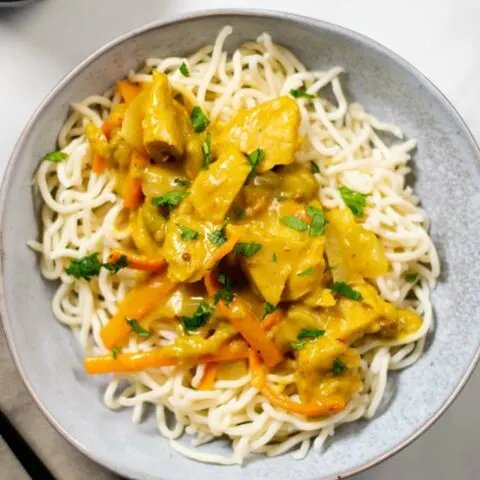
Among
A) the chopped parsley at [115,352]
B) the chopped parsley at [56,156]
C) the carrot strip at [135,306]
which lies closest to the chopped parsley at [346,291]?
the carrot strip at [135,306]

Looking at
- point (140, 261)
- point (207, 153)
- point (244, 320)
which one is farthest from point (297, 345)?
point (207, 153)

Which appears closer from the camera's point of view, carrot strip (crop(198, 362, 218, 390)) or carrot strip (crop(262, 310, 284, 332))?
carrot strip (crop(262, 310, 284, 332))

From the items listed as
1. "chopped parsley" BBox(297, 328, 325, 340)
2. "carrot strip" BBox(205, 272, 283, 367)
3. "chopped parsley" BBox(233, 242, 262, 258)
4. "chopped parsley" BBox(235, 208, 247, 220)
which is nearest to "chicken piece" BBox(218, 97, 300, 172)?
"chopped parsley" BBox(235, 208, 247, 220)

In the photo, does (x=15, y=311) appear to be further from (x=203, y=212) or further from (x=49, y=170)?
(x=203, y=212)

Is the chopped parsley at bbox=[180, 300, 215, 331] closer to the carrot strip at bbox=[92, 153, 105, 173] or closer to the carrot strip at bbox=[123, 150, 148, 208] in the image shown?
the carrot strip at bbox=[123, 150, 148, 208]

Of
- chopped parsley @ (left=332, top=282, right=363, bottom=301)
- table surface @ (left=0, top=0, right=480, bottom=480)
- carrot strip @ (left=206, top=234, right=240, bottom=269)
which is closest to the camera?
carrot strip @ (left=206, top=234, right=240, bottom=269)

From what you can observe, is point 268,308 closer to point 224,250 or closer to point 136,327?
point 224,250

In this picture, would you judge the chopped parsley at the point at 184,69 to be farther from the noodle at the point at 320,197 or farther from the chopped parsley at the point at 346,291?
the chopped parsley at the point at 346,291
